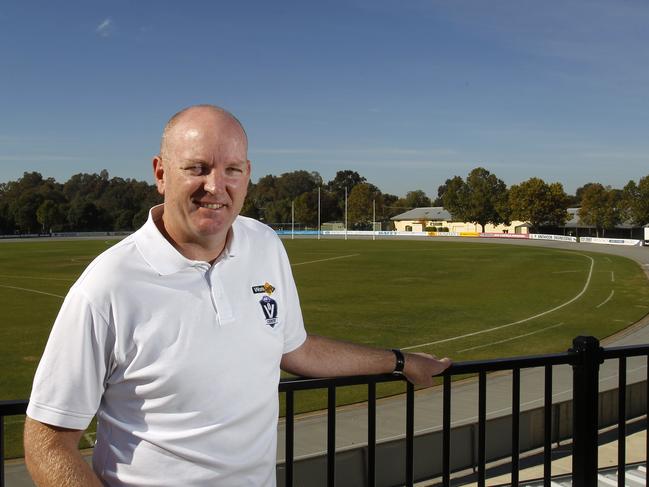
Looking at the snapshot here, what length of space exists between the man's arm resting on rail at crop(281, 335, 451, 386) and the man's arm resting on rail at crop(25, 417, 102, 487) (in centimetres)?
103

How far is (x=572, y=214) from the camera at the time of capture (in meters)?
117

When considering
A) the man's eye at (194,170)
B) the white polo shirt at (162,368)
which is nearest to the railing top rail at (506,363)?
the white polo shirt at (162,368)

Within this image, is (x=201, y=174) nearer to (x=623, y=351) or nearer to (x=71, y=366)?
(x=71, y=366)

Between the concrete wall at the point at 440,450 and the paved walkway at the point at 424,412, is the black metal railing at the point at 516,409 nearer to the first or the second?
the concrete wall at the point at 440,450

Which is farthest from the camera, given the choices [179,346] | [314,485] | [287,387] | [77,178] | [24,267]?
[77,178]

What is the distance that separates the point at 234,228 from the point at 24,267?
169 feet

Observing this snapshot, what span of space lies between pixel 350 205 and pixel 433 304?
122 meters

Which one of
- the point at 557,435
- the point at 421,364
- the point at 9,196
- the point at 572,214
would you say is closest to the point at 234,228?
the point at 421,364

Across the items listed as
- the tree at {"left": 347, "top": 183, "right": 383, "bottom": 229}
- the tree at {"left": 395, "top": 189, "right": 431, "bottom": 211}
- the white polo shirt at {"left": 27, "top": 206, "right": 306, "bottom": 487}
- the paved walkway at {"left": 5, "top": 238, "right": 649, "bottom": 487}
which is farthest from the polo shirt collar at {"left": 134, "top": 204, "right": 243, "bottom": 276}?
the tree at {"left": 395, "top": 189, "right": 431, "bottom": 211}

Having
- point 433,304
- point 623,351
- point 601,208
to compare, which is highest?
point 601,208

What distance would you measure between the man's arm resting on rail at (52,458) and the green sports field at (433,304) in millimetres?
10275

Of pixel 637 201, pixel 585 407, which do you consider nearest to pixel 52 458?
pixel 585 407

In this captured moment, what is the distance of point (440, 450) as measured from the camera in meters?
9.79

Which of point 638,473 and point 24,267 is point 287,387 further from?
point 24,267
